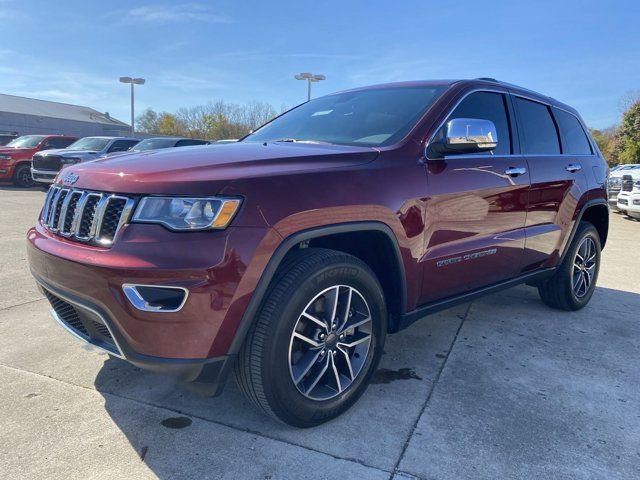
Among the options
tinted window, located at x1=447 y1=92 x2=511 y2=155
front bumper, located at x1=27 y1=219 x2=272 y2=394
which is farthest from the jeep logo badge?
tinted window, located at x1=447 y1=92 x2=511 y2=155

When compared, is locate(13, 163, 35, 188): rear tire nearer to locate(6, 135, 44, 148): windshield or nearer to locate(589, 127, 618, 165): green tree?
locate(6, 135, 44, 148): windshield

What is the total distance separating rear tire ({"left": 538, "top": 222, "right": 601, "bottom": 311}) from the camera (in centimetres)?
439

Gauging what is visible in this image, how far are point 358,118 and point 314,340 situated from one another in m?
1.58

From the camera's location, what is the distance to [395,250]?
2.65m

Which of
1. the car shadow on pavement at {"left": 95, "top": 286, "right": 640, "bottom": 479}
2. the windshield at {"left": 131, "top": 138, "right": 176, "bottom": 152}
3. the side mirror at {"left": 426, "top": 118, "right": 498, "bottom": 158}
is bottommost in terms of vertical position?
the car shadow on pavement at {"left": 95, "top": 286, "right": 640, "bottom": 479}

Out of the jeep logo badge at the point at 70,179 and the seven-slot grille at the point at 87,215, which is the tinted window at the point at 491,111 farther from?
the jeep logo badge at the point at 70,179

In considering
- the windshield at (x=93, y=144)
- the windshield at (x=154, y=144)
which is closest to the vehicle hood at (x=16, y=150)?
the windshield at (x=93, y=144)

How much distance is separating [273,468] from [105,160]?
1761mm

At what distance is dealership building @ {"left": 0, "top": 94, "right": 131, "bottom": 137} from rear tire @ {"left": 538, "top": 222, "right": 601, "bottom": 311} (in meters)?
40.2

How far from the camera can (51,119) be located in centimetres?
3972

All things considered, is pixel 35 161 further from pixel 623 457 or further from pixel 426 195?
pixel 623 457

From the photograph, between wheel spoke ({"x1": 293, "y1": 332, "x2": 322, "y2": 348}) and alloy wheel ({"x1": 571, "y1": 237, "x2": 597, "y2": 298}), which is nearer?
wheel spoke ({"x1": 293, "y1": 332, "x2": 322, "y2": 348})

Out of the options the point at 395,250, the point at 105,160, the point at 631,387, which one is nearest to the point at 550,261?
the point at 631,387

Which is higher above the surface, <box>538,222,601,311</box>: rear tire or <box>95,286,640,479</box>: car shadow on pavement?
<box>538,222,601,311</box>: rear tire
